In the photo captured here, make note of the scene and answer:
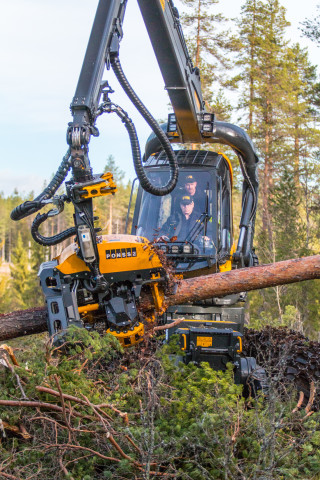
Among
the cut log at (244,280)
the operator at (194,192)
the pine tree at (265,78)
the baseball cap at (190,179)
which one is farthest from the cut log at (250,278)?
the pine tree at (265,78)

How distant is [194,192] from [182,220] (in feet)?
1.64

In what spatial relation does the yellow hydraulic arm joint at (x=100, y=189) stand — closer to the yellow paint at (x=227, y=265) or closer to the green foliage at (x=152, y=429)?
the green foliage at (x=152, y=429)

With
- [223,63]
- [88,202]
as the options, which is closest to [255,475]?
[88,202]

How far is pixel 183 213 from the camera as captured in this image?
8.12 m

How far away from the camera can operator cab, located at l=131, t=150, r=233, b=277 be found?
7652 millimetres

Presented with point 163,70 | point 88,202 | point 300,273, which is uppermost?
point 163,70

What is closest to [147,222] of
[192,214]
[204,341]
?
[192,214]

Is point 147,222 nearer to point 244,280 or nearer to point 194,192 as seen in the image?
point 194,192

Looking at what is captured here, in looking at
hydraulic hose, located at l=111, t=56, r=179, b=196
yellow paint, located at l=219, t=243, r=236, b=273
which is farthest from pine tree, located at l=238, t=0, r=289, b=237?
hydraulic hose, located at l=111, t=56, r=179, b=196

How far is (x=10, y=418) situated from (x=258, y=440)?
1.92m

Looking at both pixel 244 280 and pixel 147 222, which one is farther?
pixel 147 222

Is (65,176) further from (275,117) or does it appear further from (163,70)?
Answer: (275,117)

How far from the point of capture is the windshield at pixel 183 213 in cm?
792

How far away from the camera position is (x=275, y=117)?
28.2 m
